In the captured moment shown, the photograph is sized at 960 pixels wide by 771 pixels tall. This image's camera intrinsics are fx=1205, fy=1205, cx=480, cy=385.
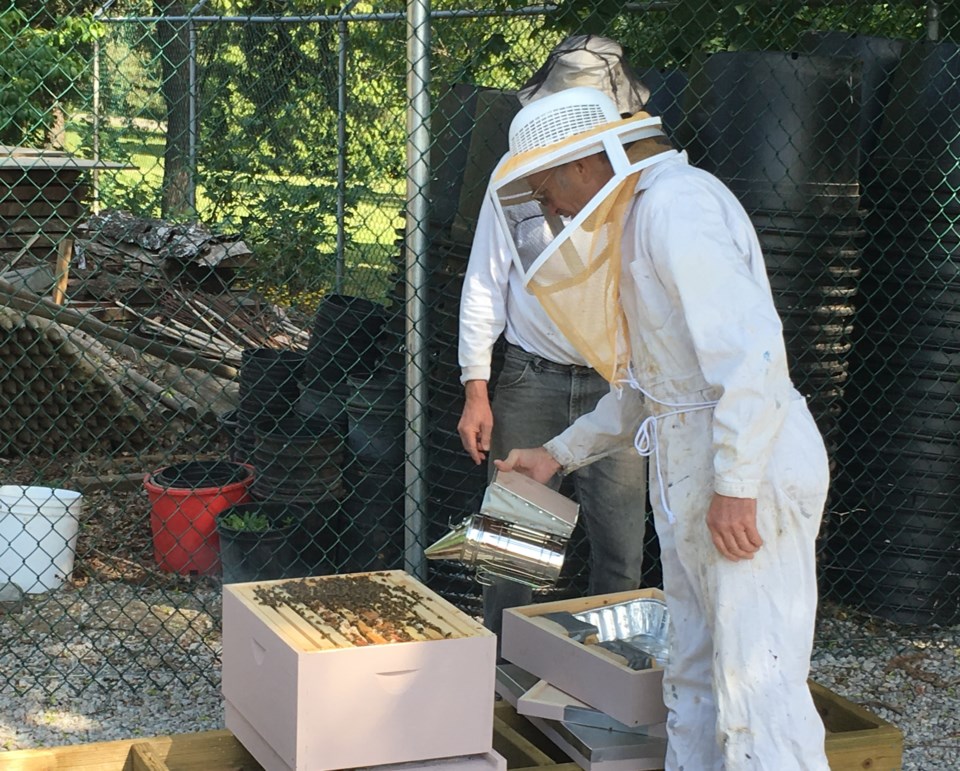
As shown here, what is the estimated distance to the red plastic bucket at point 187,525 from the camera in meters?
5.11

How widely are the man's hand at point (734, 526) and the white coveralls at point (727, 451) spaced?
34mm


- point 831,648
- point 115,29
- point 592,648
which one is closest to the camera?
point 592,648

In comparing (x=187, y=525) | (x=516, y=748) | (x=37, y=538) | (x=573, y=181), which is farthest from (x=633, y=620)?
(x=37, y=538)

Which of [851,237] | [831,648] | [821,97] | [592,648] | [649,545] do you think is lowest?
[831,648]

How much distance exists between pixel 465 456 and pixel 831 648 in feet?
5.50

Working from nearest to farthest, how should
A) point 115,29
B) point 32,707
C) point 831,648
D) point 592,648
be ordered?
point 592,648 → point 32,707 → point 831,648 → point 115,29

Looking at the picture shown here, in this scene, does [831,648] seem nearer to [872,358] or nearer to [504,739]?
[872,358]

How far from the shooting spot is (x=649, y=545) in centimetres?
447

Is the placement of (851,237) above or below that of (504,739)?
above

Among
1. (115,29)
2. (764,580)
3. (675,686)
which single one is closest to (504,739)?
(675,686)

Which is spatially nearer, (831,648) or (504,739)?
(504,739)

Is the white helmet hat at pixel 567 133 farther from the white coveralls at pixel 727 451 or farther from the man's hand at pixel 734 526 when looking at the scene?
the man's hand at pixel 734 526

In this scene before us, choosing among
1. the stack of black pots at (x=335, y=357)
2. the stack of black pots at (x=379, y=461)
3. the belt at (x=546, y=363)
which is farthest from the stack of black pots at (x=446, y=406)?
the stack of black pots at (x=335, y=357)

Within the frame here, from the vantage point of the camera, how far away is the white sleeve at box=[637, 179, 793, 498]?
238 centimetres
